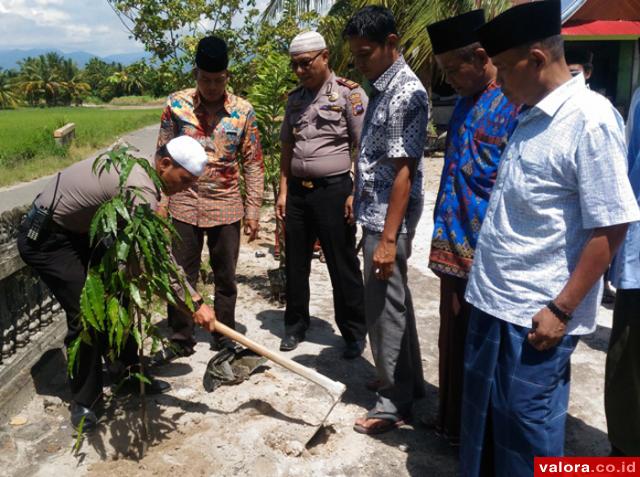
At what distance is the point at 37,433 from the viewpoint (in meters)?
3.13

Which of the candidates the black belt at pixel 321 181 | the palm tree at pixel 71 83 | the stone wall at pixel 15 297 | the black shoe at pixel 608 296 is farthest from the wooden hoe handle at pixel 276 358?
the palm tree at pixel 71 83

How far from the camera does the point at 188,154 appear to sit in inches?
110

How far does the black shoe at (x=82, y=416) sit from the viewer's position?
3092mm

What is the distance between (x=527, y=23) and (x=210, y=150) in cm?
238

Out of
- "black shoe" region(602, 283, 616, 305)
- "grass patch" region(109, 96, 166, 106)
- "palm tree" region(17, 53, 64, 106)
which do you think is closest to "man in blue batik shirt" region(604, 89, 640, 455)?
"black shoe" region(602, 283, 616, 305)

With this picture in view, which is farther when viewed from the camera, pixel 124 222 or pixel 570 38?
pixel 570 38

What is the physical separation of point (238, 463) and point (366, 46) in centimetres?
211

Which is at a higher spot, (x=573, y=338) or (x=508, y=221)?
(x=508, y=221)

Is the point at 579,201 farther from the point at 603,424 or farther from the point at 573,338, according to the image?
the point at 603,424

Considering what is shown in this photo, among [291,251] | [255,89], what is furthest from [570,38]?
[291,251]

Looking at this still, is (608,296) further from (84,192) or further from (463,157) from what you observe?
(84,192)

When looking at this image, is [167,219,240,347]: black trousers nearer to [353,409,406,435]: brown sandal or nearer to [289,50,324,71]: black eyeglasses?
[289,50,324,71]: black eyeglasses

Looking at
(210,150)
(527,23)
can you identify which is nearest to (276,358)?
(210,150)

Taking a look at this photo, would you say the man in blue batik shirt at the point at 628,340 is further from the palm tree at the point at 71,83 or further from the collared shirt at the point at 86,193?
the palm tree at the point at 71,83
